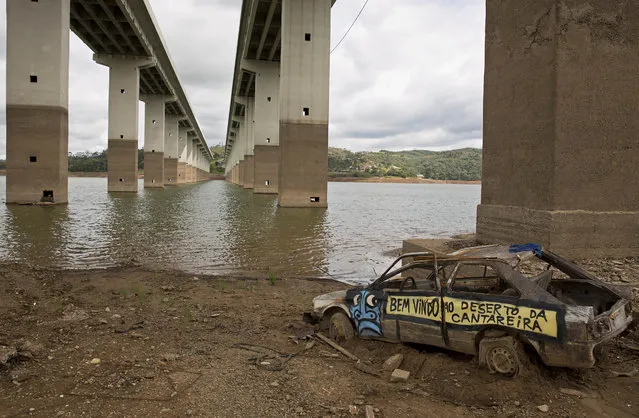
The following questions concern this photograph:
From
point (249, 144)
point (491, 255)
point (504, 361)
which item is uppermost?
point (249, 144)

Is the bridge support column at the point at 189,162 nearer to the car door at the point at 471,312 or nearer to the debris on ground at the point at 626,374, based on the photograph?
the car door at the point at 471,312

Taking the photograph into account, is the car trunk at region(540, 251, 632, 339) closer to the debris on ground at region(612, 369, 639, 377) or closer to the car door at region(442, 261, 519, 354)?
the debris on ground at region(612, 369, 639, 377)

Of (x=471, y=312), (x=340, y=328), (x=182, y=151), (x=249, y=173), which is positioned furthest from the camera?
(x=182, y=151)

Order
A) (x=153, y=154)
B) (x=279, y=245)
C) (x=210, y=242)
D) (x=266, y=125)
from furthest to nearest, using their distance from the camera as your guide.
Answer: (x=153, y=154) < (x=266, y=125) < (x=210, y=242) < (x=279, y=245)

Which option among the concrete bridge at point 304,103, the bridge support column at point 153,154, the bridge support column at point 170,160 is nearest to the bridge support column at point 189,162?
the bridge support column at point 170,160

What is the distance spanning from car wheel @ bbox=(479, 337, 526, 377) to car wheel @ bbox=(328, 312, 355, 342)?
164 cm

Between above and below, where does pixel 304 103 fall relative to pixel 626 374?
above

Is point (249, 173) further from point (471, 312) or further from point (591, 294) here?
point (471, 312)

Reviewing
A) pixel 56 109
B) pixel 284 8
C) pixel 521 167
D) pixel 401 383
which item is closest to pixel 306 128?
pixel 284 8

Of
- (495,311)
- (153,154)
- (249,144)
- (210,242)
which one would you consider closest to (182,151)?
(153,154)

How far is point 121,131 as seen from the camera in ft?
147

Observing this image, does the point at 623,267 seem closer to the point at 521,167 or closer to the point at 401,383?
the point at 521,167

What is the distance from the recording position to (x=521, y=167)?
27.2 feet

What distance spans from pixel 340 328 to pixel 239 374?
4.78ft
